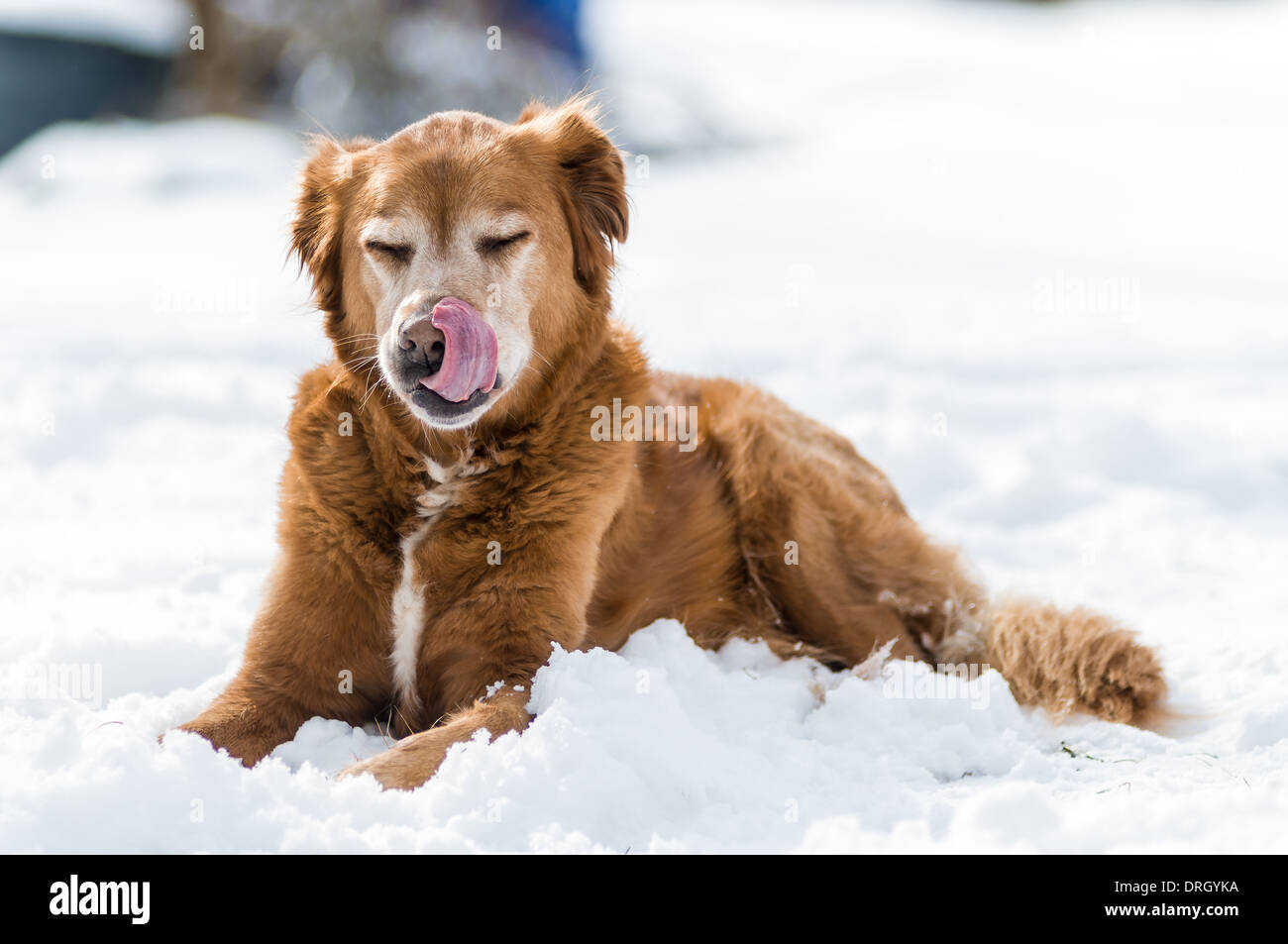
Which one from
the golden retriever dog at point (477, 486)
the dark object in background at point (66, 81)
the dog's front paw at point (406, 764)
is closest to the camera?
the dog's front paw at point (406, 764)

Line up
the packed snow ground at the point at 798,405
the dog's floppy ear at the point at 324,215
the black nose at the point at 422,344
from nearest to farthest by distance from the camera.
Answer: the packed snow ground at the point at 798,405, the black nose at the point at 422,344, the dog's floppy ear at the point at 324,215

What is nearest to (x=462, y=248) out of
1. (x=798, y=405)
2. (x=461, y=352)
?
(x=461, y=352)

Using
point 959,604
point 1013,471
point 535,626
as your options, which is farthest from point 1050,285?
point 535,626

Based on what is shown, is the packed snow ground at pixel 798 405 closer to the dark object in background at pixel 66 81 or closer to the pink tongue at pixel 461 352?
the pink tongue at pixel 461 352

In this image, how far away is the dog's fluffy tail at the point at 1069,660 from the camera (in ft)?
12.2

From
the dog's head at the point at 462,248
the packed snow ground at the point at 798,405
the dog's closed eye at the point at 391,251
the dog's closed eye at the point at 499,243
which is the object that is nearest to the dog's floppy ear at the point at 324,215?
the dog's head at the point at 462,248

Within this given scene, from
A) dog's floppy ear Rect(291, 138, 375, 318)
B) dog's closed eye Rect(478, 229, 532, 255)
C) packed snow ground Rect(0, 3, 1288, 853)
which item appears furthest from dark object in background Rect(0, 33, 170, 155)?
dog's closed eye Rect(478, 229, 532, 255)

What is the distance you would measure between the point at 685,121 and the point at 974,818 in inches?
574

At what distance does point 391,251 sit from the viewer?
3.37 metres

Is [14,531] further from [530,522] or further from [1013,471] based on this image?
[1013,471]

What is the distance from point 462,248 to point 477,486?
2.16 feet

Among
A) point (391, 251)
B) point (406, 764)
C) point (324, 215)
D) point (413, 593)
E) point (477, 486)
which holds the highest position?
point (324, 215)

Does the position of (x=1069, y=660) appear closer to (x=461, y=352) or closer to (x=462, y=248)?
(x=461, y=352)

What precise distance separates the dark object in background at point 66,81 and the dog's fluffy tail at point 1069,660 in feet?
45.5
